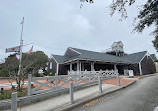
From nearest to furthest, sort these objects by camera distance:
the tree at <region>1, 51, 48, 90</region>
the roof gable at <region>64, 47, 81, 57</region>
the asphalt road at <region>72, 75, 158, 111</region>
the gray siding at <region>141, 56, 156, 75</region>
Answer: the asphalt road at <region>72, 75, 158, 111</region> → the tree at <region>1, 51, 48, 90</region> → the roof gable at <region>64, 47, 81, 57</region> → the gray siding at <region>141, 56, 156, 75</region>

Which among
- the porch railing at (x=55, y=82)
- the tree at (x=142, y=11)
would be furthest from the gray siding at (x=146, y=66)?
the tree at (x=142, y=11)

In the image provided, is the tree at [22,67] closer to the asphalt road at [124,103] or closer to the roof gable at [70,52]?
the asphalt road at [124,103]

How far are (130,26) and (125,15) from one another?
1.68 m

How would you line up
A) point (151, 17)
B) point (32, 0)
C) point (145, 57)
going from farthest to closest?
1. point (145, 57)
2. point (32, 0)
3. point (151, 17)

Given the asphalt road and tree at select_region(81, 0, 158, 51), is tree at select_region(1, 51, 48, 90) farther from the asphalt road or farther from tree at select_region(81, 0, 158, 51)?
tree at select_region(81, 0, 158, 51)

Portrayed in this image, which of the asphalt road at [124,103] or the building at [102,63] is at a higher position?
the building at [102,63]

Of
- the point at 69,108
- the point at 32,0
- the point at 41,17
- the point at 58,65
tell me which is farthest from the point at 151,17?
the point at 58,65

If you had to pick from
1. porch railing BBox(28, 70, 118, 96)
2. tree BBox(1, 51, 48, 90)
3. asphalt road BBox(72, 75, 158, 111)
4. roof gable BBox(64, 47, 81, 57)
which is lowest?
asphalt road BBox(72, 75, 158, 111)

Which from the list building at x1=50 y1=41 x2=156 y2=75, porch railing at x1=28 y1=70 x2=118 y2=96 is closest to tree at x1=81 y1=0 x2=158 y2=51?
porch railing at x1=28 y1=70 x2=118 y2=96

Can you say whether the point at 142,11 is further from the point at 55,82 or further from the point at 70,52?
the point at 70,52

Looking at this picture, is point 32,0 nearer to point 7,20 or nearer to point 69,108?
point 7,20

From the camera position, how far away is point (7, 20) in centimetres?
1293

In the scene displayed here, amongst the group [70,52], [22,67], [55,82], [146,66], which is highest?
[70,52]

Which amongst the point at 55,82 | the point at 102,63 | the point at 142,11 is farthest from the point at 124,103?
the point at 102,63
